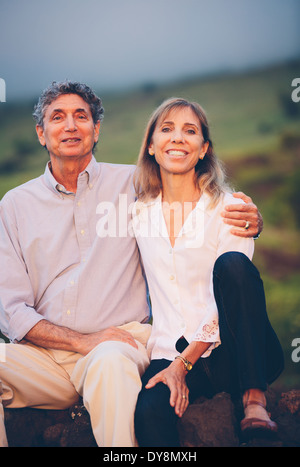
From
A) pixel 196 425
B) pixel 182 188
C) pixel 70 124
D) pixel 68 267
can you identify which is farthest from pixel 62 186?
pixel 196 425

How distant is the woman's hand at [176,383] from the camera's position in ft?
7.07

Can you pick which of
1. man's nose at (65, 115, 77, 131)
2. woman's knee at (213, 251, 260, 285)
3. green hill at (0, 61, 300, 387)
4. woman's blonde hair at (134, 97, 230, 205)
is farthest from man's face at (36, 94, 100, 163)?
green hill at (0, 61, 300, 387)

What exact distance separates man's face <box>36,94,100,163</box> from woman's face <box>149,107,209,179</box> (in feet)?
1.35

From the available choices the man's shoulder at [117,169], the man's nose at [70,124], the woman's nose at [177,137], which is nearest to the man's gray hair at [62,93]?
the man's nose at [70,124]

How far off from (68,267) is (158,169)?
0.72 m

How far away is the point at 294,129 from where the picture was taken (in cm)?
1175

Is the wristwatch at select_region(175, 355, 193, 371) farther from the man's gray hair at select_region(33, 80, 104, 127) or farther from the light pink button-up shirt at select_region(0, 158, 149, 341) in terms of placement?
the man's gray hair at select_region(33, 80, 104, 127)

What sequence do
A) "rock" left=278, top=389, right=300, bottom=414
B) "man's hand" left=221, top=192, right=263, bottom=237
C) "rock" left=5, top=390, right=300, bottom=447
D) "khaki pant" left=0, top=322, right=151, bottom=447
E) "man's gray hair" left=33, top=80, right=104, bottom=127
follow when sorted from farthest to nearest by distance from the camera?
"man's gray hair" left=33, top=80, right=104, bottom=127 < "rock" left=278, top=389, right=300, bottom=414 < "man's hand" left=221, top=192, right=263, bottom=237 < "rock" left=5, top=390, right=300, bottom=447 < "khaki pant" left=0, top=322, right=151, bottom=447

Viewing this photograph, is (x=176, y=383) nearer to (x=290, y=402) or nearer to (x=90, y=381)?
(x=90, y=381)

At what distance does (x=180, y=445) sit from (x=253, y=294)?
706 mm

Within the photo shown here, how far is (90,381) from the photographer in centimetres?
216

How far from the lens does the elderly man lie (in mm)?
2477
